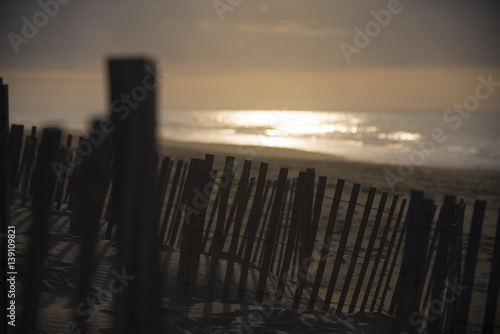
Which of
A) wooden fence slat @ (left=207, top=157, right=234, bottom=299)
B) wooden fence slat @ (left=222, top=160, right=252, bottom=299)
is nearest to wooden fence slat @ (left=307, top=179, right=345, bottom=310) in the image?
wooden fence slat @ (left=222, top=160, right=252, bottom=299)

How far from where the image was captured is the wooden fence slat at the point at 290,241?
198 inches

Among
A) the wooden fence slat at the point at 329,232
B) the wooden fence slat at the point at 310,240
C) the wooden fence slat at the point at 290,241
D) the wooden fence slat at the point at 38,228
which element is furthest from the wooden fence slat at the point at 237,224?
the wooden fence slat at the point at 38,228

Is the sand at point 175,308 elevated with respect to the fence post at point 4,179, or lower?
lower

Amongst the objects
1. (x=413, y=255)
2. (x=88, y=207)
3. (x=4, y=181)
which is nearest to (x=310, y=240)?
(x=413, y=255)

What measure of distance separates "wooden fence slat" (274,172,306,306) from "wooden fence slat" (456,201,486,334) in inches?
63.9

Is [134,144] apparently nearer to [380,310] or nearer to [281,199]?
[281,199]

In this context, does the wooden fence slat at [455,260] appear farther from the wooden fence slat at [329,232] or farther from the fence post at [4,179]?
the fence post at [4,179]

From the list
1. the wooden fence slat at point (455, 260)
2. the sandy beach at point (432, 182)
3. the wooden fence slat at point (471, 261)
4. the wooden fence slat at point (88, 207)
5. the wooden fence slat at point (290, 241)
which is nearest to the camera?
the wooden fence slat at point (88, 207)

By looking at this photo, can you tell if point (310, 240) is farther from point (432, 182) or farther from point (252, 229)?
point (432, 182)

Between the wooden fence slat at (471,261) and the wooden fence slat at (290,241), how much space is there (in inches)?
63.9

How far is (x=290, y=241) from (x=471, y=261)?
1.78 meters

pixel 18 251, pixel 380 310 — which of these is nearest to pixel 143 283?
pixel 18 251

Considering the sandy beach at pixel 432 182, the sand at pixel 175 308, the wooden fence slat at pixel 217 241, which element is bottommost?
the sand at pixel 175 308

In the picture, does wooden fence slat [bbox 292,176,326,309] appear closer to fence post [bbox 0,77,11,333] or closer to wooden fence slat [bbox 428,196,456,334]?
wooden fence slat [bbox 428,196,456,334]
